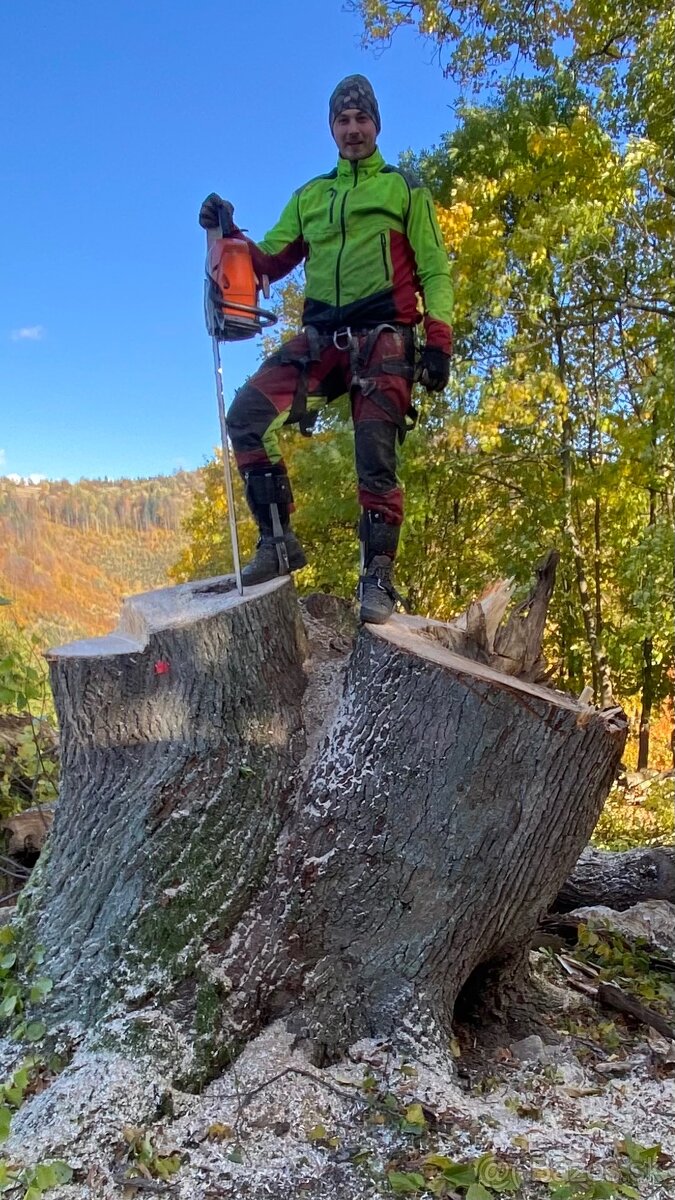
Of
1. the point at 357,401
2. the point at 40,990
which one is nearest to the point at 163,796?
the point at 40,990

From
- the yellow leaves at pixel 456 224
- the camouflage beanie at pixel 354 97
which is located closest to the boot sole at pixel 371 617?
the camouflage beanie at pixel 354 97

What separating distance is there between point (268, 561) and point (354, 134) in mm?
1625

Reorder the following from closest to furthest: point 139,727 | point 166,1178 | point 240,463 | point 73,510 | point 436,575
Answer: point 166,1178 < point 139,727 < point 240,463 < point 436,575 < point 73,510

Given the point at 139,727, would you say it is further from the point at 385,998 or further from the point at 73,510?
the point at 73,510

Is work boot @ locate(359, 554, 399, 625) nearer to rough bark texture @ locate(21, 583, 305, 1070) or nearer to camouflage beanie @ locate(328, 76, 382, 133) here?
rough bark texture @ locate(21, 583, 305, 1070)

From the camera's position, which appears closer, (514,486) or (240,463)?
(240,463)

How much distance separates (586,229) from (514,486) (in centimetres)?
410

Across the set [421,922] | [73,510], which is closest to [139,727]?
[421,922]

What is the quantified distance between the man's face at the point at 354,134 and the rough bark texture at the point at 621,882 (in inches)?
120

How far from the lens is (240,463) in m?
3.13

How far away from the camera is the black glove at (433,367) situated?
10.2ft

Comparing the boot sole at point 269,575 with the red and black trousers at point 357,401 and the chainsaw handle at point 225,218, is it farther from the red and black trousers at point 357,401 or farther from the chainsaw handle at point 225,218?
the chainsaw handle at point 225,218

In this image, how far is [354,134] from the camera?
3.15 metres

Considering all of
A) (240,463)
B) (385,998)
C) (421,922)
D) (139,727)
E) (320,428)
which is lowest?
(385,998)
